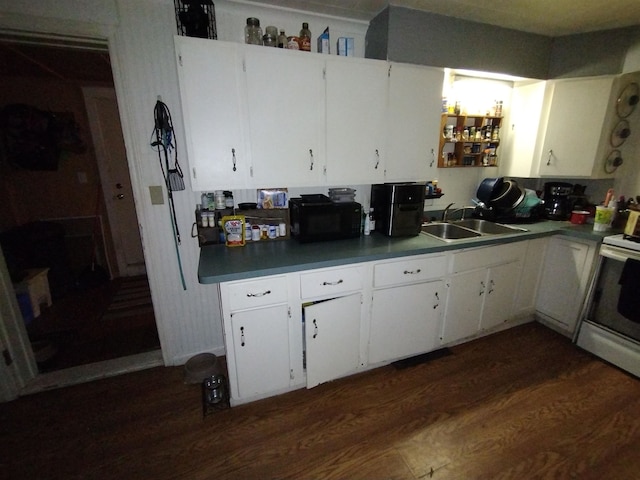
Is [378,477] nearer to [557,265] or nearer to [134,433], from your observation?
[134,433]

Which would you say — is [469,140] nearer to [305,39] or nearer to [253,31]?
[305,39]

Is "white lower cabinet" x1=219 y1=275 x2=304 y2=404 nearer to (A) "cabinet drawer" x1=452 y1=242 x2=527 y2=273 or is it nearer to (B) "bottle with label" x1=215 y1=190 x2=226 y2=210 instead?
(B) "bottle with label" x1=215 y1=190 x2=226 y2=210

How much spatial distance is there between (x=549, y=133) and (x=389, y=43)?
1775 mm

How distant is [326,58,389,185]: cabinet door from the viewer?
1.82m

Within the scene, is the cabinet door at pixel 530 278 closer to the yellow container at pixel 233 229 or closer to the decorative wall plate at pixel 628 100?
the decorative wall plate at pixel 628 100

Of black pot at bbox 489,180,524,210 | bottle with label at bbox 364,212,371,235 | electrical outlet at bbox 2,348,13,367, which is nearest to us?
electrical outlet at bbox 2,348,13,367

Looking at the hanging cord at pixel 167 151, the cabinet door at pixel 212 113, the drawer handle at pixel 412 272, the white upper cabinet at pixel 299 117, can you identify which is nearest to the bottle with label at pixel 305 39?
the white upper cabinet at pixel 299 117

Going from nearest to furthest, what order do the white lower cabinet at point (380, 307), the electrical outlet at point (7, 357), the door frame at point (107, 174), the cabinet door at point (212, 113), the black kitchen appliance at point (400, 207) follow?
1. the cabinet door at point (212, 113)
2. the white lower cabinet at point (380, 307)
3. the electrical outlet at point (7, 357)
4. the black kitchen appliance at point (400, 207)
5. the door frame at point (107, 174)

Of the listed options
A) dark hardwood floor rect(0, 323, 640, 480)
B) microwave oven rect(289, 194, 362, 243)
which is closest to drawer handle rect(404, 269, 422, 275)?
microwave oven rect(289, 194, 362, 243)

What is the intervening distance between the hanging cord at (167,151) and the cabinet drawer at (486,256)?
6.63 ft

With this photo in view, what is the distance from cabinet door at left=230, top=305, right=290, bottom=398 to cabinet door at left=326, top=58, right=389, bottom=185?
1.03 metres

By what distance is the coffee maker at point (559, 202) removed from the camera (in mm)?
2643

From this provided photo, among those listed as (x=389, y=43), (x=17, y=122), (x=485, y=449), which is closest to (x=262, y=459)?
(x=485, y=449)

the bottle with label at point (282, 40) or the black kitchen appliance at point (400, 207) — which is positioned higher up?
the bottle with label at point (282, 40)
